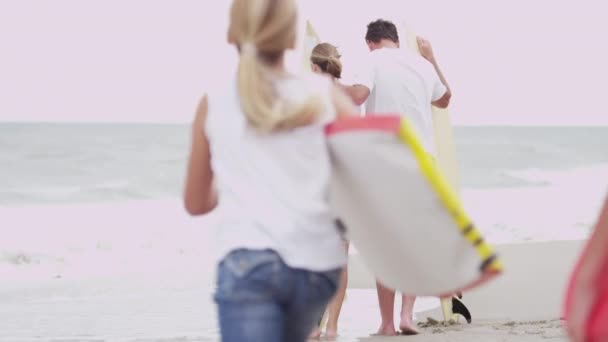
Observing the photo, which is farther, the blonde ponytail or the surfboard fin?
the surfboard fin

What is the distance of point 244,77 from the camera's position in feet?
9.04

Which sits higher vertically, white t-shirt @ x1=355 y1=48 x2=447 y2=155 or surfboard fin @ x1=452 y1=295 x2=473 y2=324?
white t-shirt @ x1=355 y1=48 x2=447 y2=155

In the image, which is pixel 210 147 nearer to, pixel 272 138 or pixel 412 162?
pixel 272 138

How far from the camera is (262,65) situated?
9.20 ft

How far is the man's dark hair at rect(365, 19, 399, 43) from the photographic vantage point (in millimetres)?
6836

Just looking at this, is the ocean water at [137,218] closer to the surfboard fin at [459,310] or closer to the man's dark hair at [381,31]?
the surfboard fin at [459,310]

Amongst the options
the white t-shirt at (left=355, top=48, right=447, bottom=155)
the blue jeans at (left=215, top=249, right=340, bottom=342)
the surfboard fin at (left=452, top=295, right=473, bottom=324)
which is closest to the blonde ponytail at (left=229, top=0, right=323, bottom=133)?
the blue jeans at (left=215, top=249, right=340, bottom=342)

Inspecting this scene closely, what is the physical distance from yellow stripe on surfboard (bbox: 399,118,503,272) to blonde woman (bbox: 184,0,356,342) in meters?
0.22

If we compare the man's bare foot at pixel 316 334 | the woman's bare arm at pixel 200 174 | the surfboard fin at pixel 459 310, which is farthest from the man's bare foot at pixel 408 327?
the woman's bare arm at pixel 200 174

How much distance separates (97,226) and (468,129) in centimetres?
2600

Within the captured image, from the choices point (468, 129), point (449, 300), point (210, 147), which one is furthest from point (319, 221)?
point (468, 129)

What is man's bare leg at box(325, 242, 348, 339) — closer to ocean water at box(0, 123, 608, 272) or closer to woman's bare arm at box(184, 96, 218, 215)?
woman's bare arm at box(184, 96, 218, 215)

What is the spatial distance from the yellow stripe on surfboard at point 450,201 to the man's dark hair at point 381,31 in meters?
4.21

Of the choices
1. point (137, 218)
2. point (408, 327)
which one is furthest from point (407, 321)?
point (137, 218)
